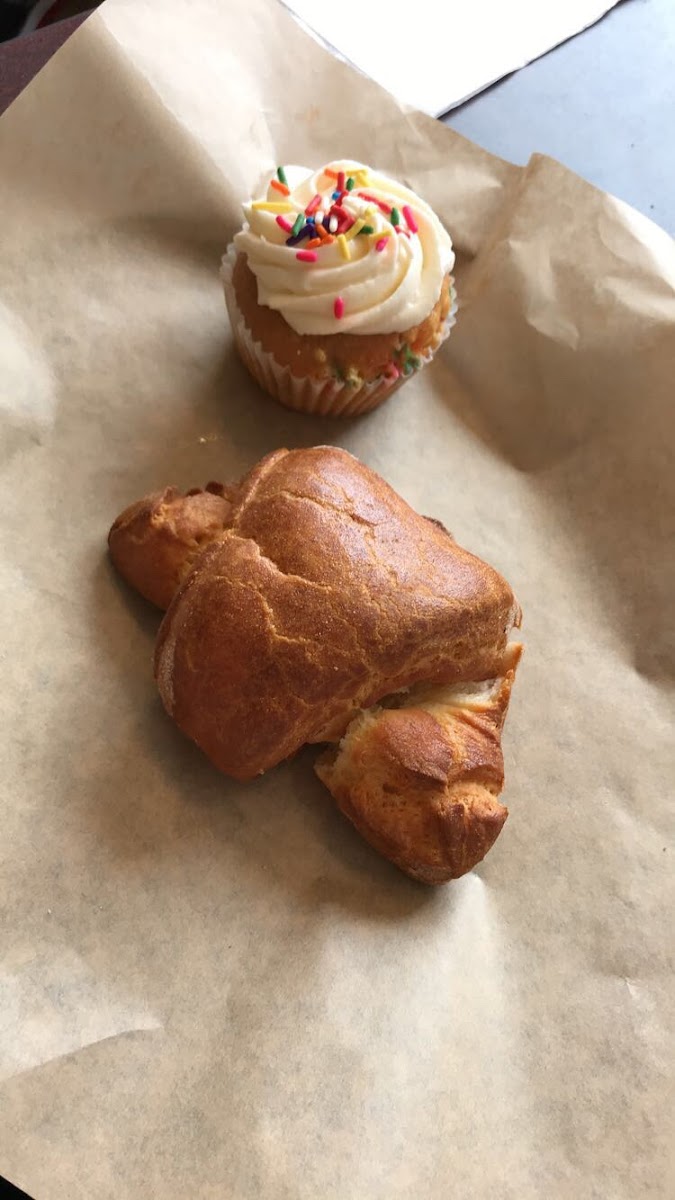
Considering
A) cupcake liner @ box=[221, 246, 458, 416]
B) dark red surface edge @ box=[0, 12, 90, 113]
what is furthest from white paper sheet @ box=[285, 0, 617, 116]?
cupcake liner @ box=[221, 246, 458, 416]

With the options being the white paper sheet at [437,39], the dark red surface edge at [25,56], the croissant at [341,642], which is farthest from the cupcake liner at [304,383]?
the white paper sheet at [437,39]

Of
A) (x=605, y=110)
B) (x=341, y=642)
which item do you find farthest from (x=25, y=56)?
(x=341, y=642)

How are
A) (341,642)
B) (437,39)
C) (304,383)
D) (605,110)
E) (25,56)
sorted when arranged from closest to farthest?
(341,642) < (304,383) < (25,56) < (437,39) < (605,110)

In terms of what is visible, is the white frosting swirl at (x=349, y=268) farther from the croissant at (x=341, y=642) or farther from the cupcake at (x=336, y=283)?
the croissant at (x=341, y=642)

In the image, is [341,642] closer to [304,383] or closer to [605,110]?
[304,383]

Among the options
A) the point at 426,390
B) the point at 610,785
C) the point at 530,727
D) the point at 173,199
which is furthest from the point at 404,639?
the point at 173,199
